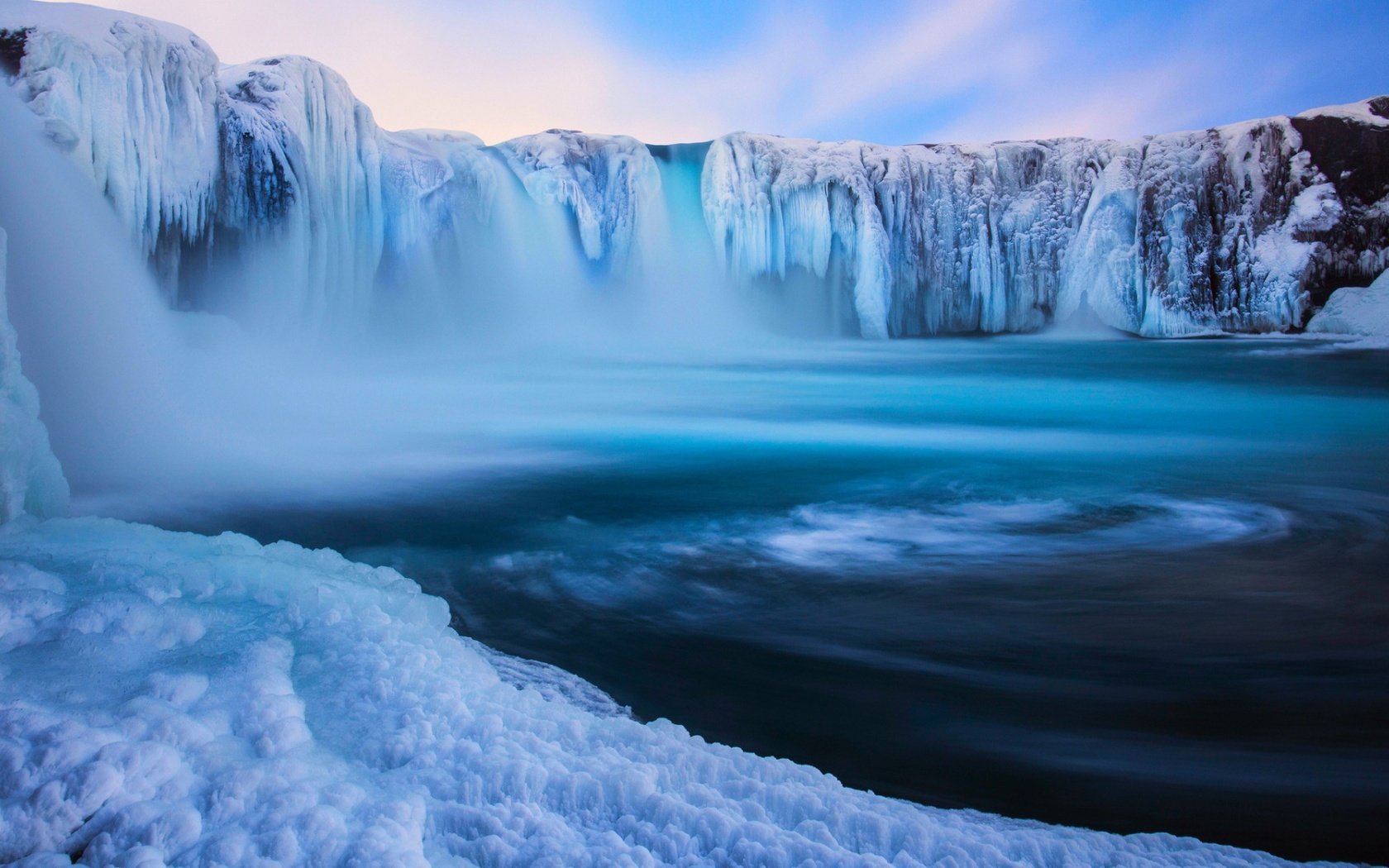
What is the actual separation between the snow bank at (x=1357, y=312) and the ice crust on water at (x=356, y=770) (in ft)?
49.7

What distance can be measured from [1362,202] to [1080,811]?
52.2 ft

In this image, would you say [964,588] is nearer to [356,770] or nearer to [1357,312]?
[356,770]

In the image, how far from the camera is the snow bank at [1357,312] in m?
13.5

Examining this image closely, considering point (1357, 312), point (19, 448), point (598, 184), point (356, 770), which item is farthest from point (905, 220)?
point (356, 770)

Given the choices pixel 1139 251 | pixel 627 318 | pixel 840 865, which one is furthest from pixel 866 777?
pixel 1139 251

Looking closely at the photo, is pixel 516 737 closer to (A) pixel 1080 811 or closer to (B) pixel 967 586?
(A) pixel 1080 811

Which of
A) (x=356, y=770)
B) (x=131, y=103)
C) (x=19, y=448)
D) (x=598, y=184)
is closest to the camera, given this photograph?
(x=356, y=770)

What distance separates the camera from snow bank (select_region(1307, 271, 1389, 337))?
13.5 meters

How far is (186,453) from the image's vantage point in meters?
5.11

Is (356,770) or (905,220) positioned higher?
(905,220)

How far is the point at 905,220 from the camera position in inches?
599

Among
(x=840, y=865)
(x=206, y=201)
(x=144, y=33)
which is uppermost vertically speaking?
(x=144, y=33)

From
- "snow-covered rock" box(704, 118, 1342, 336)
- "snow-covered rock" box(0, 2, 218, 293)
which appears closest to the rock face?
"snow-covered rock" box(704, 118, 1342, 336)

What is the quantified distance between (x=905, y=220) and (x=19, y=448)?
13.9 meters
